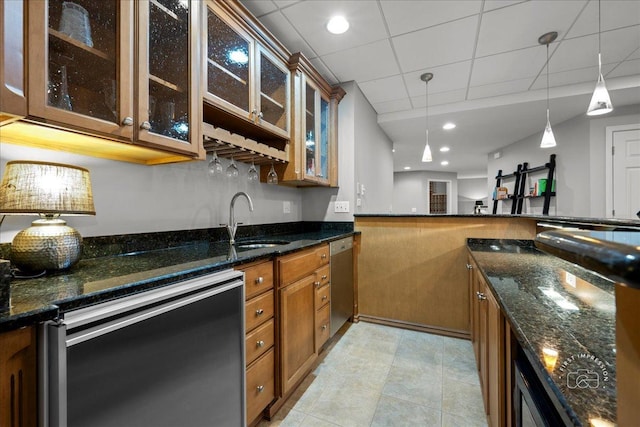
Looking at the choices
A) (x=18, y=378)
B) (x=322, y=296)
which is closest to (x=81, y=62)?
(x=18, y=378)

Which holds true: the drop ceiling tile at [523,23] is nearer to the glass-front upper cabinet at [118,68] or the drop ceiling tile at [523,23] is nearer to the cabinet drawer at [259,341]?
the glass-front upper cabinet at [118,68]

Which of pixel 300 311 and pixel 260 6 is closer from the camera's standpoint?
pixel 300 311

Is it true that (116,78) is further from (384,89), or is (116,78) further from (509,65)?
(509,65)

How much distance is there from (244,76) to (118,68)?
0.81 m

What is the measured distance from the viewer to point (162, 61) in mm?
1284

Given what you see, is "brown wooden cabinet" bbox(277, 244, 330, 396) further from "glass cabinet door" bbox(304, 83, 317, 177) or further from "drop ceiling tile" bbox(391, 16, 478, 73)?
"drop ceiling tile" bbox(391, 16, 478, 73)

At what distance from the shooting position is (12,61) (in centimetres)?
79

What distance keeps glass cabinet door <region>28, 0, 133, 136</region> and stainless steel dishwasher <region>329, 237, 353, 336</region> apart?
1.61m

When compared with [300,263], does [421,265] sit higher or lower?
lower

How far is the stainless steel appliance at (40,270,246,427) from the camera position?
2.25 feet

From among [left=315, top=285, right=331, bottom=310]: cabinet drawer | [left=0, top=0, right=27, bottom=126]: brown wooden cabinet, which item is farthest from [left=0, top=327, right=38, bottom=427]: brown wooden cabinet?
[left=315, top=285, right=331, bottom=310]: cabinet drawer

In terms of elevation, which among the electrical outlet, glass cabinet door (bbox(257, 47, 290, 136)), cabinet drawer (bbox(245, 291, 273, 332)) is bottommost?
cabinet drawer (bbox(245, 291, 273, 332))

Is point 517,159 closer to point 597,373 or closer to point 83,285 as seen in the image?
point 597,373

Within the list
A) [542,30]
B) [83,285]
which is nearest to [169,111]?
[83,285]
